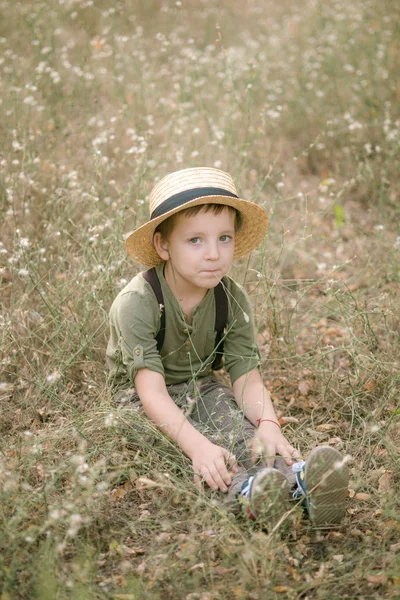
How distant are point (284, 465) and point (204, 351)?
679 millimetres

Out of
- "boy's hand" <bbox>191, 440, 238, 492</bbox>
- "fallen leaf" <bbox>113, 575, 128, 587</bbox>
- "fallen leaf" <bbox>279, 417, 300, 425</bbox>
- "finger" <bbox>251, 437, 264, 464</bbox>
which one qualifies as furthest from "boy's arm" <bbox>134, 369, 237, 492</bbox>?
"fallen leaf" <bbox>279, 417, 300, 425</bbox>

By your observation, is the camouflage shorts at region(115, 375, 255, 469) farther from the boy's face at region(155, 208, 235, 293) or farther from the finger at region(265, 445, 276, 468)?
the boy's face at region(155, 208, 235, 293)

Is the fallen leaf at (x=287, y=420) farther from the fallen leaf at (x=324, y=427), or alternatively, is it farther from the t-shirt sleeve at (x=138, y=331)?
the t-shirt sleeve at (x=138, y=331)

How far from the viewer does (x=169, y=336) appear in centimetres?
290

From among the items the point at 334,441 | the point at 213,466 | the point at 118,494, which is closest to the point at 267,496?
the point at 213,466

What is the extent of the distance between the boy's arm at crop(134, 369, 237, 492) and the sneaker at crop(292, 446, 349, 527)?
0.97ft

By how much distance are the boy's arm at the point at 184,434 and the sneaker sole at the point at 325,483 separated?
13.2 inches

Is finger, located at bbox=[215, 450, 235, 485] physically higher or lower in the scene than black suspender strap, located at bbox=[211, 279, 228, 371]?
lower

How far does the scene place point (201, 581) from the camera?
7.06 ft

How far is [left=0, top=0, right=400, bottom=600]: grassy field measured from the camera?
2158 mm

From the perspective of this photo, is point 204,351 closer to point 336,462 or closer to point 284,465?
point 284,465

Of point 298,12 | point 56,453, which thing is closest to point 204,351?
point 56,453

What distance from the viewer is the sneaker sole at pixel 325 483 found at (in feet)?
7.32

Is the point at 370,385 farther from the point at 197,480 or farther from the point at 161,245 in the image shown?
the point at 161,245
